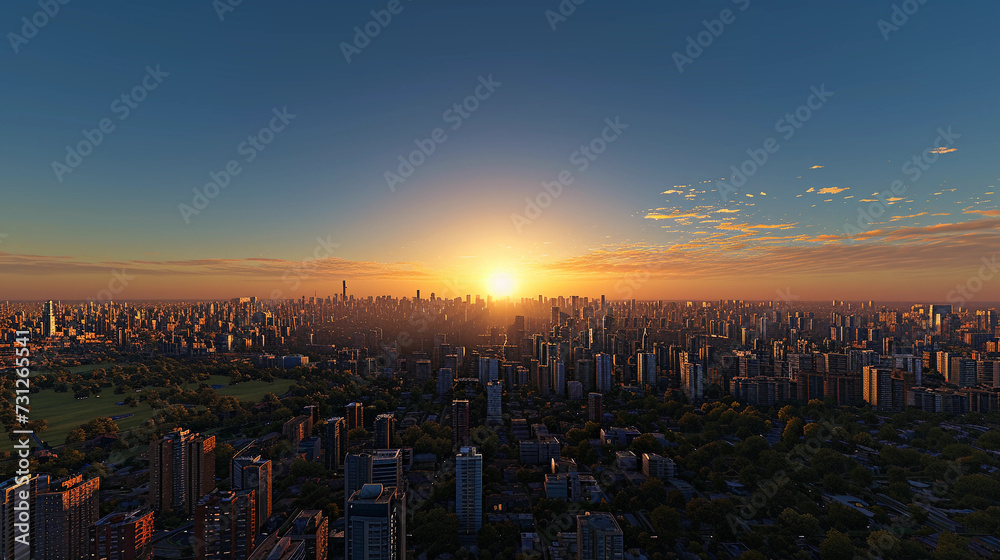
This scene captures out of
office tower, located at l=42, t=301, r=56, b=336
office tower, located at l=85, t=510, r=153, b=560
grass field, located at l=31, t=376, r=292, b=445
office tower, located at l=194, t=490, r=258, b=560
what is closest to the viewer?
office tower, located at l=85, t=510, r=153, b=560

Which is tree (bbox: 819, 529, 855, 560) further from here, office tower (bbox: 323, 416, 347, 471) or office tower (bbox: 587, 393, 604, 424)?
office tower (bbox: 323, 416, 347, 471)

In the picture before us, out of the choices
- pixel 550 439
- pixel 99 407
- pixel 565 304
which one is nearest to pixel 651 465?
pixel 550 439

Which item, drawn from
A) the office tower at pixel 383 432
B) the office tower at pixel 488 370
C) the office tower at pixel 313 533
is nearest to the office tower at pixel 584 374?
the office tower at pixel 488 370

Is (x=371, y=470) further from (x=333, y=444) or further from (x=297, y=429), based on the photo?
(x=297, y=429)

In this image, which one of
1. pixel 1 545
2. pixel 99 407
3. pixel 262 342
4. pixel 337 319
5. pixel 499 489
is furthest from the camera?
pixel 337 319

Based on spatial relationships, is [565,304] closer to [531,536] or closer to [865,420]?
[865,420]

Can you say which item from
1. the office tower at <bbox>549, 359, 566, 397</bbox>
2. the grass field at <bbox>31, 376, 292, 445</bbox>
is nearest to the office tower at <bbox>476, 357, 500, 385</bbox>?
the office tower at <bbox>549, 359, 566, 397</bbox>
